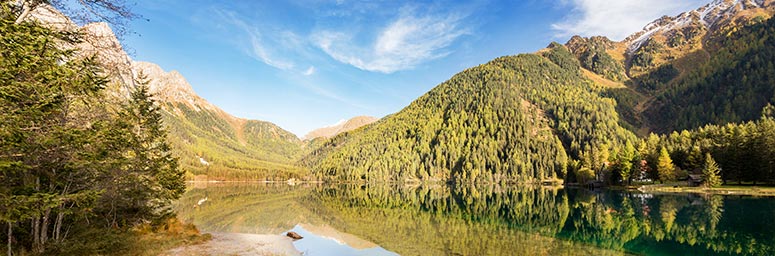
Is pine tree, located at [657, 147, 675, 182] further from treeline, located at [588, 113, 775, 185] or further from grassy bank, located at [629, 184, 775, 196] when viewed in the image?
grassy bank, located at [629, 184, 775, 196]

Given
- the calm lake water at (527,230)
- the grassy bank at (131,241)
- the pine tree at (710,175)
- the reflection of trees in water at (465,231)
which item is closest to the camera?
the grassy bank at (131,241)

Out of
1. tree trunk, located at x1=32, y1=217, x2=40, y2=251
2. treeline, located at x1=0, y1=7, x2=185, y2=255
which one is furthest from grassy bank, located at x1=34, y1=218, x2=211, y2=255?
tree trunk, located at x1=32, y1=217, x2=40, y2=251

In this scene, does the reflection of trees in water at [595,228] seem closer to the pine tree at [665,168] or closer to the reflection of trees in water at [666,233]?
the reflection of trees in water at [666,233]

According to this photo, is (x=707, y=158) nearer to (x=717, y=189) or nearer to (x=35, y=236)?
(x=717, y=189)

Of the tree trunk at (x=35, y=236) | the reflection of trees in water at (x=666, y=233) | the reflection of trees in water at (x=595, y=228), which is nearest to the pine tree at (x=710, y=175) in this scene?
the reflection of trees in water at (x=595, y=228)

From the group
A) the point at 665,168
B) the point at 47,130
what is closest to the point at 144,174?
the point at 47,130

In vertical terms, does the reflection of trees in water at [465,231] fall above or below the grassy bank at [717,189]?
below

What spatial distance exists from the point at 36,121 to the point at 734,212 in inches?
2793

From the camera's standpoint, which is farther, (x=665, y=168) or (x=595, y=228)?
(x=665, y=168)

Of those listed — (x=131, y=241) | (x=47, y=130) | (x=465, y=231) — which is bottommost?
(x=465, y=231)

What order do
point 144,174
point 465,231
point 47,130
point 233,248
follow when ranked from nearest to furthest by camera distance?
point 47,130 < point 144,174 < point 233,248 < point 465,231

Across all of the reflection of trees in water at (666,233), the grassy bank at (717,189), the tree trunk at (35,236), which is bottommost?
the reflection of trees in water at (666,233)

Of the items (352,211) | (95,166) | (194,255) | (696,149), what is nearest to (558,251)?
(194,255)

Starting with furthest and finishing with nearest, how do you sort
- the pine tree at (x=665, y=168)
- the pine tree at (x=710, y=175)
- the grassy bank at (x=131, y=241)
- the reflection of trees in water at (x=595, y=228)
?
the pine tree at (x=665, y=168), the pine tree at (x=710, y=175), the reflection of trees in water at (x=595, y=228), the grassy bank at (x=131, y=241)
